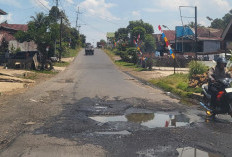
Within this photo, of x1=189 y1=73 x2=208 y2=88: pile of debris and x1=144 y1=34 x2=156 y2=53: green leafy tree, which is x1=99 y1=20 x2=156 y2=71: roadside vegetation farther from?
x1=189 y1=73 x2=208 y2=88: pile of debris

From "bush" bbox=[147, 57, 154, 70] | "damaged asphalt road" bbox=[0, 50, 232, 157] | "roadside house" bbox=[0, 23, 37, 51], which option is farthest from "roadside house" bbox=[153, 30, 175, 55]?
"damaged asphalt road" bbox=[0, 50, 232, 157]

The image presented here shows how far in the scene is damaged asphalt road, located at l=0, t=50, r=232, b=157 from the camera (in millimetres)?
4863

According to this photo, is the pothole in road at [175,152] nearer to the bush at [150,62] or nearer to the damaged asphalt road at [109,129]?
the damaged asphalt road at [109,129]

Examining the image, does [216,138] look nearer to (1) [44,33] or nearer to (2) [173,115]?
(2) [173,115]

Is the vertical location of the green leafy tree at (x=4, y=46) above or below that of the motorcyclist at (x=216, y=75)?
above

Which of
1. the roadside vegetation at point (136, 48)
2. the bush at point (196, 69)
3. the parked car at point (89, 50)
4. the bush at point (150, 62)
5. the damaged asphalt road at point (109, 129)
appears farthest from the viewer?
the parked car at point (89, 50)

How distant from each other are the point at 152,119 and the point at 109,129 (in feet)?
5.35

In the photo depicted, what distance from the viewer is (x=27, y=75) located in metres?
19.3

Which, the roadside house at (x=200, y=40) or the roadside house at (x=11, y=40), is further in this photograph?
the roadside house at (x=200, y=40)

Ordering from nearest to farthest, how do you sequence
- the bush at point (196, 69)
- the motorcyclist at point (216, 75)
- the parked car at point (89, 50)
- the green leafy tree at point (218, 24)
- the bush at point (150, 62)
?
the motorcyclist at point (216, 75) < the bush at point (196, 69) < the bush at point (150, 62) < the parked car at point (89, 50) < the green leafy tree at point (218, 24)

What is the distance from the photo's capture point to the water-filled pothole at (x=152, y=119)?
6.90 m

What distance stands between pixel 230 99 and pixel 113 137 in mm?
3156

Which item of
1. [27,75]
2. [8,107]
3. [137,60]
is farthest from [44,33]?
[8,107]

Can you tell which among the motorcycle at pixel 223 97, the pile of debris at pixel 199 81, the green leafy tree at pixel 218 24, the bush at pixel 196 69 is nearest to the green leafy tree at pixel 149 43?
the green leafy tree at pixel 218 24
